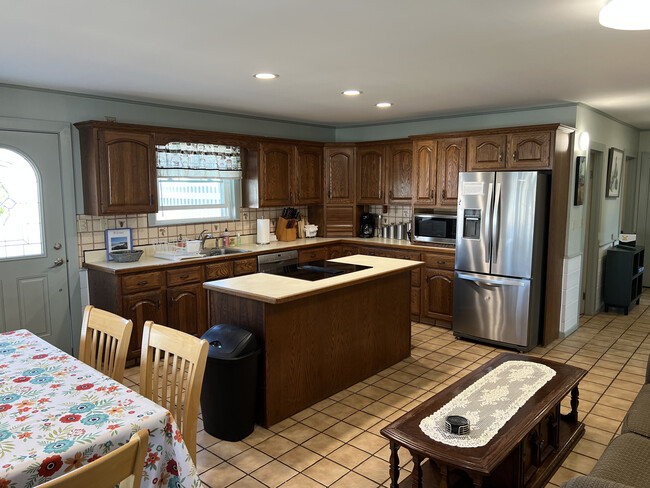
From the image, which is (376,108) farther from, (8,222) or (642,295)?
(642,295)

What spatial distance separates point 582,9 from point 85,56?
9.24ft

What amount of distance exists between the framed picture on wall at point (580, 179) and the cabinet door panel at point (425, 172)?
1435 mm

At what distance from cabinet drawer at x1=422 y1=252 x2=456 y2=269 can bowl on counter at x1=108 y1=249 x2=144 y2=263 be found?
298cm

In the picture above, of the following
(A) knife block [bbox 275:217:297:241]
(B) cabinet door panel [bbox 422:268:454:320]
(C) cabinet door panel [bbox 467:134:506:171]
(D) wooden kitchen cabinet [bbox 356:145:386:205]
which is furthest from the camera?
(D) wooden kitchen cabinet [bbox 356:145:386:205]

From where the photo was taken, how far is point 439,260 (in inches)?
209

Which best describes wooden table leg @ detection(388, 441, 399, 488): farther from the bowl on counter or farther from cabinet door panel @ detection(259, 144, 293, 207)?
cabinet door panel @ detection(259, 144, 293, 207)

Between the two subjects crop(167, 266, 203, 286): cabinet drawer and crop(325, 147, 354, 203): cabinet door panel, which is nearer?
crop(167, 266, 203, 286): cabinet drawer

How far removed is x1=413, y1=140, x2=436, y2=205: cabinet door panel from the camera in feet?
17.8

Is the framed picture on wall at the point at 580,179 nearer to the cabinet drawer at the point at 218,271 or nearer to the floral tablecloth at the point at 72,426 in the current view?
the cabinet drawer at the point at 218,271

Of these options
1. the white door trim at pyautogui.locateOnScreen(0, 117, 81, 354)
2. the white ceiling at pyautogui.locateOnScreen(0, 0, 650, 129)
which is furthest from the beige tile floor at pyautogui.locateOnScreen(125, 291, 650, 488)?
the white ceiling at pyautogui.locateOnScreen(0, 0, 650, 129)

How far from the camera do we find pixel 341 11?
228 centimetres

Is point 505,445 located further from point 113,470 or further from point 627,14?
point 627,14

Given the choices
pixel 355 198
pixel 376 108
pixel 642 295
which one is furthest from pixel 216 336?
pixel 642 295

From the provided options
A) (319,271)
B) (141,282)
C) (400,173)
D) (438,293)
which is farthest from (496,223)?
(141,282)
